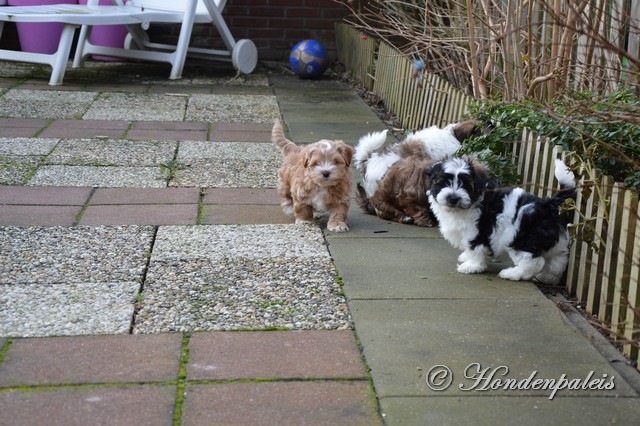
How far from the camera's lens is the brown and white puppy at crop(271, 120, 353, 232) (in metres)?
5.68

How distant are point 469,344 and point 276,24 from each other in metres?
10.8

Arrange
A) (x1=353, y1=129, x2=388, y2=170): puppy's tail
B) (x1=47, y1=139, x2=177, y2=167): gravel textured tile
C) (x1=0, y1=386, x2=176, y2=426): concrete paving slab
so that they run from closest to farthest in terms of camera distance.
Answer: (x1=0, y1=386, x2=176, y2=426): concrete paving slab, (x1=353, y1=129, x2=388, y2=170): puppy's tail, (x1=47, y1=139, x2=177, y2=167): gravel textured tile

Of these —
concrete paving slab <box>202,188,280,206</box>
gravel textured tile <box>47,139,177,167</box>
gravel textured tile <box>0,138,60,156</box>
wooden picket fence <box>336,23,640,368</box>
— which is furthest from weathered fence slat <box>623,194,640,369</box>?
gravel textured tile <box>0,138,60,156</box>

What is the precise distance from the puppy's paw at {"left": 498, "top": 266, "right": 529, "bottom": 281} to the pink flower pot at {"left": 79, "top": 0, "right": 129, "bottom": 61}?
9639 millimetres

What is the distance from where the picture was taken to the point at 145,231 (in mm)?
5582

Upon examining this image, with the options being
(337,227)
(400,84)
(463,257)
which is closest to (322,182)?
(337,227)

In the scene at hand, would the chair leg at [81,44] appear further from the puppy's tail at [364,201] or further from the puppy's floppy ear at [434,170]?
the puppy's floppy ear at [434,170]

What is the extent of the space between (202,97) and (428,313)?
6.99 metres

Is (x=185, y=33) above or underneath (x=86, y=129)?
above

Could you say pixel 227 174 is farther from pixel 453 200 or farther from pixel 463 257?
pixel 453 200

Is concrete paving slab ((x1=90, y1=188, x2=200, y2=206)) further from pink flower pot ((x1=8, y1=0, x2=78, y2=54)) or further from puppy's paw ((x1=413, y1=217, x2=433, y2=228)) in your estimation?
pink flower pot ((x1=8, y1=0, x2=78, y2=54))

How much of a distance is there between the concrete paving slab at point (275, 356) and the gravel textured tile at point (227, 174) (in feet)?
9.80

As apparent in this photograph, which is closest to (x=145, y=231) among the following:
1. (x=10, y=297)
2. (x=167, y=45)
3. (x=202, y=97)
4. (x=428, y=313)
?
(x=10, y=297)

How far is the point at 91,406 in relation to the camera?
3283mm
